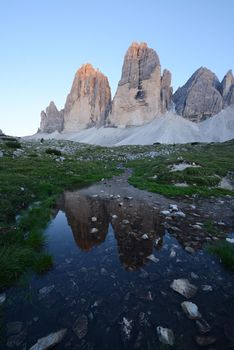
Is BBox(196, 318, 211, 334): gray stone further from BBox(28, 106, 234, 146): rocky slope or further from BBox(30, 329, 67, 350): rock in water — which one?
BBox(28, 106, 234, 146): rocky slope

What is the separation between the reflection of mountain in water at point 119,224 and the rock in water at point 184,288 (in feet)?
3.84

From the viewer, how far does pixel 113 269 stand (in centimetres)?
541

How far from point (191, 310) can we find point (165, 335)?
842mm

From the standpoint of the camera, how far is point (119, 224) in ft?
28.9

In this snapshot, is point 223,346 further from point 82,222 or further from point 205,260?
point 82,222

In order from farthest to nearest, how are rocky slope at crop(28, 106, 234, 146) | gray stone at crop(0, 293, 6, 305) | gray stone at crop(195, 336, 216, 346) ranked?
rocky slope at crop(28, 106, 234, 146)
gray stone at crop(0, 293, 6, 305)
gray stone at crop(195, 336, 216, 346)

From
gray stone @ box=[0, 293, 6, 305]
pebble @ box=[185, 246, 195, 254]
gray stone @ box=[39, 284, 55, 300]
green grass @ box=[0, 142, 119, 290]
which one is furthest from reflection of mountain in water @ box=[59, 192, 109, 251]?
pebble @ box=[185, 246, 195, 254]

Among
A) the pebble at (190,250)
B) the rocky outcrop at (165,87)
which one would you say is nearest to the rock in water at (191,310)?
the pebble at (190,250)

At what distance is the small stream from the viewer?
3.49 metres

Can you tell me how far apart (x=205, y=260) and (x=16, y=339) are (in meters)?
5.07

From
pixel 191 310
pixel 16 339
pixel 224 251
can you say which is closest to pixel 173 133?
pixel 224 251

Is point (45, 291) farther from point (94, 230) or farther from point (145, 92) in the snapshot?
point (145, 92)

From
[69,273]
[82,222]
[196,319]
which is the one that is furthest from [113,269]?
[82,222]

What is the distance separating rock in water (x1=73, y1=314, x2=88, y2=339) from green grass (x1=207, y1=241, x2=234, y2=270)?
418cm
